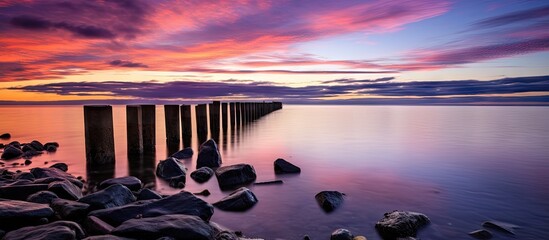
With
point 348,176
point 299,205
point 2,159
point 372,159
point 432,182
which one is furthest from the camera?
point 372,159

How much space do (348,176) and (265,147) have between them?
20.2 feet

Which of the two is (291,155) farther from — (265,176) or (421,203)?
(421,203)

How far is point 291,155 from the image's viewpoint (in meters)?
12.9

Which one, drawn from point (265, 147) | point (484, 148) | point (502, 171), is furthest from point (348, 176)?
point (484, 148)

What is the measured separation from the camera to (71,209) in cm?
452

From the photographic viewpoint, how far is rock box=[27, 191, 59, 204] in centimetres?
495

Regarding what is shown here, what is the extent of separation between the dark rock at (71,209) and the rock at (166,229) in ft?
3.34

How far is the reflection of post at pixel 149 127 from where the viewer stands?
11.0 m

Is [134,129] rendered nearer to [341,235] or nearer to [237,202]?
[237,202]

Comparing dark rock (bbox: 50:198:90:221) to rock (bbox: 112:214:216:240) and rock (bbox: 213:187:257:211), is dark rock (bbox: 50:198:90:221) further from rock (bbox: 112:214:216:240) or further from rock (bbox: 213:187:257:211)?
rock (bbox: 213:187:257:211)

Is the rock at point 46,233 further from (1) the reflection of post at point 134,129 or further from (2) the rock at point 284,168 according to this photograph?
(1) the reflection of post at point 134,129

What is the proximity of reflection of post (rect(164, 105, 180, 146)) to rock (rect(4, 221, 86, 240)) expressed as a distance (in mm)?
9406

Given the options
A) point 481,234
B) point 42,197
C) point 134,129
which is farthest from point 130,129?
point 481,234

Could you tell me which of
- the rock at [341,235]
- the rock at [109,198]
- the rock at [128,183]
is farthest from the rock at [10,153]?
the rock at [341,235]
